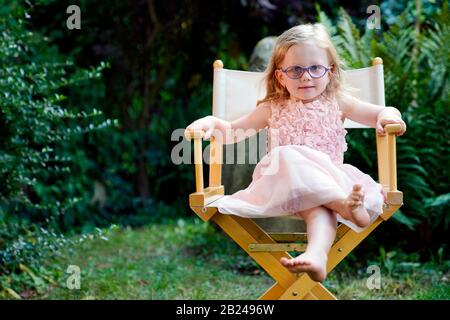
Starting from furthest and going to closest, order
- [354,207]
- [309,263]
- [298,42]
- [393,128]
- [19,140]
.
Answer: [19,140] → [298,42] → [393,128] → [354,207] → [309,263]

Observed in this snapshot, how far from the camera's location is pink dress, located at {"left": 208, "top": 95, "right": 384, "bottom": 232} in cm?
207

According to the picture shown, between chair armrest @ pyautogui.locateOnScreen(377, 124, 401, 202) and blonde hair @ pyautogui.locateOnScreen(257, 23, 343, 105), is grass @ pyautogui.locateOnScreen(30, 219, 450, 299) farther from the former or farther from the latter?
blonde hair @ pyautogui.locateOnScreen(257, 23, 343, 105)

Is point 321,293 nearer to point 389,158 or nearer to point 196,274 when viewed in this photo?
point 389,158

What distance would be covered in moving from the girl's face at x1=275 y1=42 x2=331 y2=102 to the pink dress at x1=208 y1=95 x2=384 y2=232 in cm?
5

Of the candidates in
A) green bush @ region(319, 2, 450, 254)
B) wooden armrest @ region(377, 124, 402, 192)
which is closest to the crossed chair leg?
wooden armrest @ region(377, 124, 402, 192)

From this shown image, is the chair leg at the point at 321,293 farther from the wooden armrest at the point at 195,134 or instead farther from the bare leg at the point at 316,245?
the wooden armrest at the point at 195,134

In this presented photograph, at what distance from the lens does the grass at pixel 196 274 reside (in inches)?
130

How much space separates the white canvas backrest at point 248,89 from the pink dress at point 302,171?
1.18 feet

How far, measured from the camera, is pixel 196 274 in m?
3.81

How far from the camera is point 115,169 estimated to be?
5.99 meters

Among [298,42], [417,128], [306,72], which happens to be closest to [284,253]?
[306,72]

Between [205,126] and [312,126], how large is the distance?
0.40 meters
